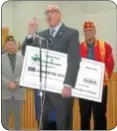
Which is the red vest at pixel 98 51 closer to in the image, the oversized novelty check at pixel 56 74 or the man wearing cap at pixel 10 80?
the oversized novelty check at pixel 56 74

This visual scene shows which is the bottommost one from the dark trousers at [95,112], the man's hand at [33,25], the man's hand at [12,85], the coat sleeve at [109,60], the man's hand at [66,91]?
the dark trousers at [95,112]

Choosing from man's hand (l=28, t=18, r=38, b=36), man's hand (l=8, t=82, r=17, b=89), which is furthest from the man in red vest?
man's hand (l=8, t=82, r=17, b=89)

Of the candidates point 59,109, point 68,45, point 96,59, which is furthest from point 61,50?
point 59,109

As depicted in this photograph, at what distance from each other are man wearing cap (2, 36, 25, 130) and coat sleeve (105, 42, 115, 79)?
1.74 feet

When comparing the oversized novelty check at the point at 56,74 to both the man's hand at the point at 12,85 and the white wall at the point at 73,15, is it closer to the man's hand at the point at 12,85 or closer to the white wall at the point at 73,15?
the man's hand at the point at 12,85

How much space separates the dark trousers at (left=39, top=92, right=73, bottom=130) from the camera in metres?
2.07

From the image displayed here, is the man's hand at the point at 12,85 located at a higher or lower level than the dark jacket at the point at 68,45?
lower

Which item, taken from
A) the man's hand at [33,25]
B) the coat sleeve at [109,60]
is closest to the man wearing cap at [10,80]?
the man's hand at [33,25]

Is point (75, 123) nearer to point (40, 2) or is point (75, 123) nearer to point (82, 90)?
point (82, 90)

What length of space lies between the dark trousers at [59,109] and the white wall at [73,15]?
1.29ft

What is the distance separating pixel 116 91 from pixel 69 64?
1.16 feet

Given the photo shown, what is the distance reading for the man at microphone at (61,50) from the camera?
2.07m

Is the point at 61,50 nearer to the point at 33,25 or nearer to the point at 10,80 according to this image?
the point at 33,25

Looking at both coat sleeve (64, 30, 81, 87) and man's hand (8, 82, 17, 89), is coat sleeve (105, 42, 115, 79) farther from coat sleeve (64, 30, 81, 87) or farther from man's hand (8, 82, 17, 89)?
man's hand (8, 82, 17, 89)
